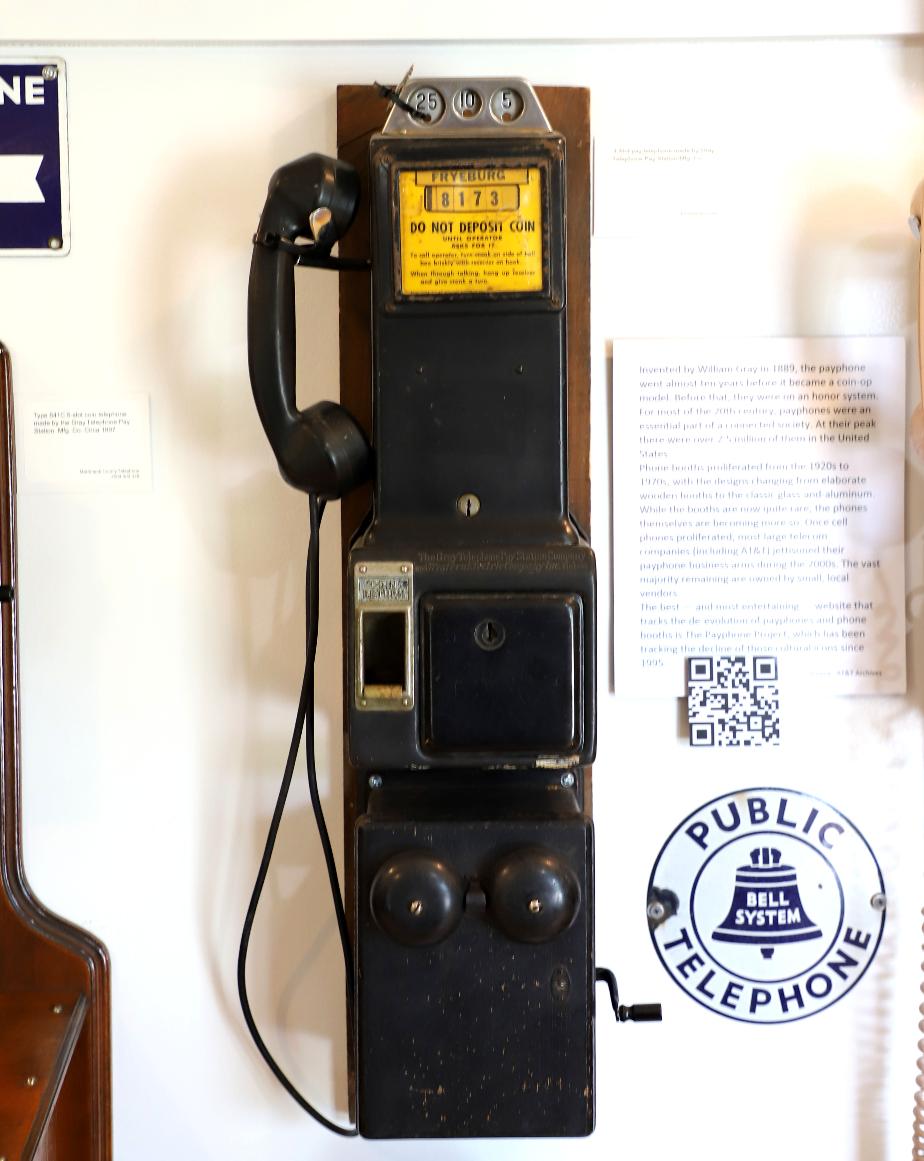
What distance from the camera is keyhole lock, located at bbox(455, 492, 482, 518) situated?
92 centimetres

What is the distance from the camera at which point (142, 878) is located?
3.61 ft

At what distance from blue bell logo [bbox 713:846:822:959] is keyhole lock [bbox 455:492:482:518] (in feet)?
1.65

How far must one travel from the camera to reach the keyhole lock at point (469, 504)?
0.92 metres

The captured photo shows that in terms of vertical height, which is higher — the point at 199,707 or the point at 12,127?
the point at 12,127

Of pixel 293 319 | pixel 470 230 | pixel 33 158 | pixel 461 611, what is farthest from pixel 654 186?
pixel 33 158

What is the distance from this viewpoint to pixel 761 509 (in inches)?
42.6

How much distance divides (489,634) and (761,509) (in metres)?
0.40

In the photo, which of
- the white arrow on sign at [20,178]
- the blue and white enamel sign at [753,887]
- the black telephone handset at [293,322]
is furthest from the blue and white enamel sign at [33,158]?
the blue and white enamel sign at [753,887]

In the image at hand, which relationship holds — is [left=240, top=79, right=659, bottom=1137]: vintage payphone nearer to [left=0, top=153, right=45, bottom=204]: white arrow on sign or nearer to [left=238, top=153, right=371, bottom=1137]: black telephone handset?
[left=238, top=153, right=371, bottom=1137]: black telephone handset

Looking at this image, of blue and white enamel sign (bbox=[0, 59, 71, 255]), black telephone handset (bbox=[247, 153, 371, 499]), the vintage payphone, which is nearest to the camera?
the vintage payphone

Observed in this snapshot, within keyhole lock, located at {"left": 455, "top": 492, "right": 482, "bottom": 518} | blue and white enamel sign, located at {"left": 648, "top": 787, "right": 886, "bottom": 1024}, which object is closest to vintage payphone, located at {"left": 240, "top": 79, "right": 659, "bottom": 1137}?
keyhole lock, located at {"left": 455, "top": 492, "right": 482, "bottom": 518}

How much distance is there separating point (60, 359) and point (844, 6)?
885 mm

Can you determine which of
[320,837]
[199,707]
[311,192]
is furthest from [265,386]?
[320,837]

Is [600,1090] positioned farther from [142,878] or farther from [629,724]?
[142,878]
